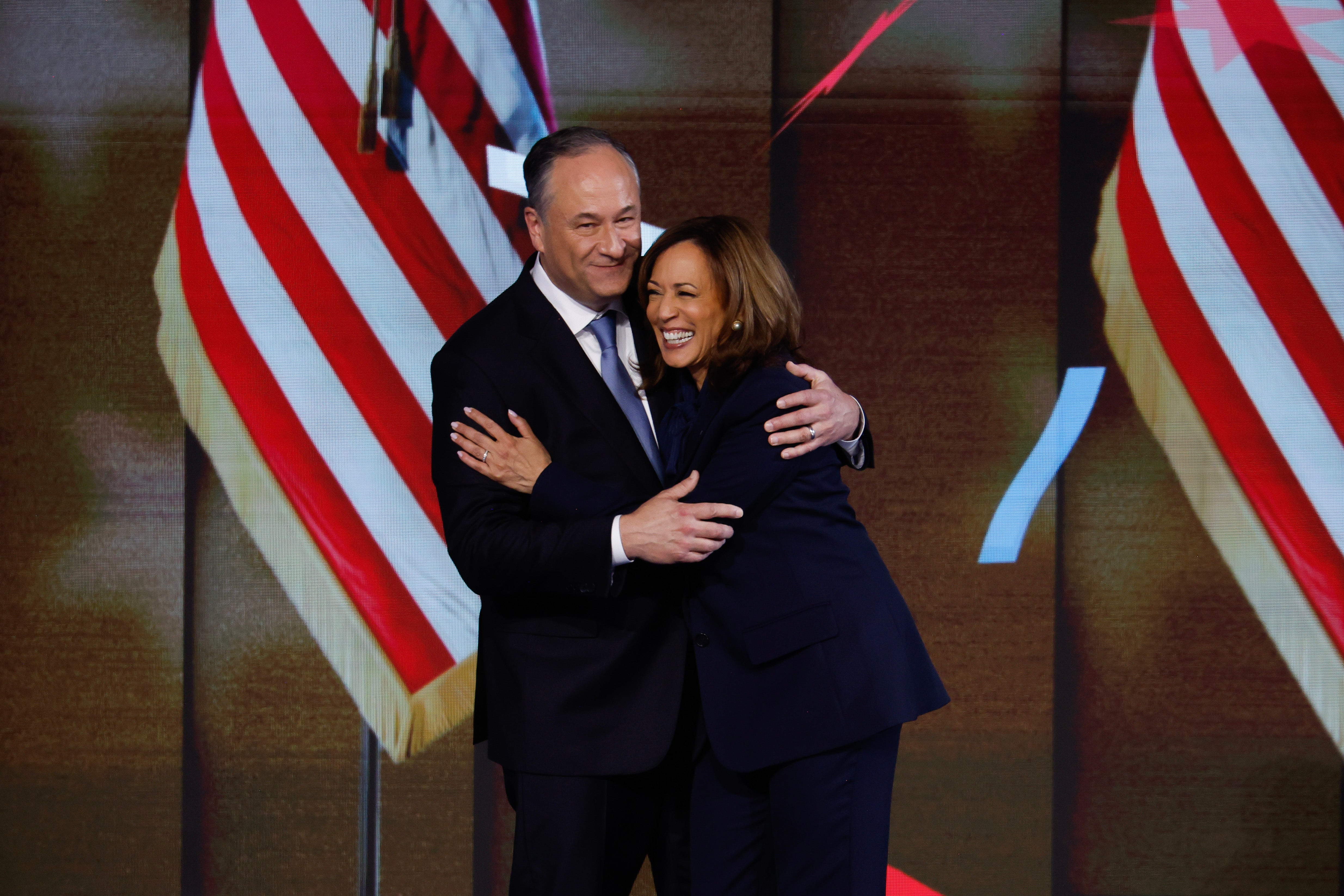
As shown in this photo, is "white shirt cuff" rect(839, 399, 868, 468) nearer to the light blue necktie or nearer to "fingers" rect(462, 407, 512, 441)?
the light blue necktie

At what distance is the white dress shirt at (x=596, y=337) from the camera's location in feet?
5.22

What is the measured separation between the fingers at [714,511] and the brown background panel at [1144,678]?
1361mm

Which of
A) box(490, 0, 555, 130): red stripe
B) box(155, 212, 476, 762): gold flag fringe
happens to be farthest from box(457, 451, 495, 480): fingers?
box(490, 0, 555, 130): red stripe

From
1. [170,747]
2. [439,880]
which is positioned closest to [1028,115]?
[439,880]

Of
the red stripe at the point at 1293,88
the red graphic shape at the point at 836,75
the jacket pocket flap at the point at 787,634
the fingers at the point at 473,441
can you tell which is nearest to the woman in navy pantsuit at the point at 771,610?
the jacket pocket flap at the point at 787,634

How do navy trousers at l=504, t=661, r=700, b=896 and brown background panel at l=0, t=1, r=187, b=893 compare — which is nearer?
navy trousers at l=504, t=661, r=700, b=896

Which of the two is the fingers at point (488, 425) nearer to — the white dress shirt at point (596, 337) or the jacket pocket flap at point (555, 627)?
the white dress shirt at point (596, 337)

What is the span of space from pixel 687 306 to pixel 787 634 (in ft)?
1.66

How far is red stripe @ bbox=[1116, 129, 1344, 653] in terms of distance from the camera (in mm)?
2379

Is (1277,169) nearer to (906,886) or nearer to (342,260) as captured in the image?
(906,886)

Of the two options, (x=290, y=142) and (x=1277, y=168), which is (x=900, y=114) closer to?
(x=1277, y=168)

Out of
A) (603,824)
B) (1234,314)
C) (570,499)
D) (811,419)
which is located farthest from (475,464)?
(1234,314)

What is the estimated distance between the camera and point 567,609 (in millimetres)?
1537

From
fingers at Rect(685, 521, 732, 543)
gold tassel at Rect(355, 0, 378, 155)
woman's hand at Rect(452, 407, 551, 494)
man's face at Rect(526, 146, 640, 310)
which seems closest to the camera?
fingers at Rect(685, 521, 732, 543)
